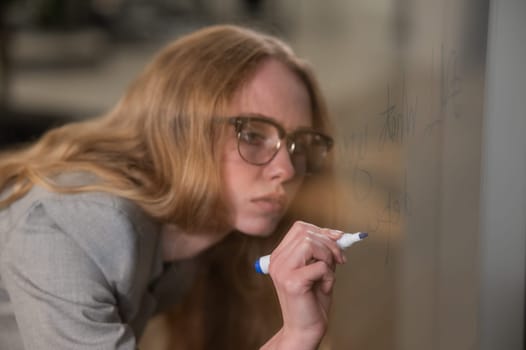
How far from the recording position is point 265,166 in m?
0.75

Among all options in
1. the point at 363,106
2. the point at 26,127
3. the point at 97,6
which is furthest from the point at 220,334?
the point at 97,6

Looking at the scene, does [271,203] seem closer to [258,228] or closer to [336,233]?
[258,228]

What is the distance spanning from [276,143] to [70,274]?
0.88ft

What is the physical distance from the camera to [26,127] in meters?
2.51

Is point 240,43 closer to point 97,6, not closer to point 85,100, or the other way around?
point 85,100

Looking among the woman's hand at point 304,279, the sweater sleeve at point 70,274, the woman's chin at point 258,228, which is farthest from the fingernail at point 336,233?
the sweater sleeve at point 70,274

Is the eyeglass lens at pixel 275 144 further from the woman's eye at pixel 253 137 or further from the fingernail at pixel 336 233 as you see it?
the fingernail at pixel 336 233

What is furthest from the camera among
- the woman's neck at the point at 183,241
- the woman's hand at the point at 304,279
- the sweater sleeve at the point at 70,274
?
the woman's neck at the point at 183,241

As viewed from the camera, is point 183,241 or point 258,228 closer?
point 258,228

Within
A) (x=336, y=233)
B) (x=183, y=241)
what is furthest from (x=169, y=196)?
(x=336, y=233)

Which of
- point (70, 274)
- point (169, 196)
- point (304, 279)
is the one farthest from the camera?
point (169, 196)

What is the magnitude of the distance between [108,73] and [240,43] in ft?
7.50

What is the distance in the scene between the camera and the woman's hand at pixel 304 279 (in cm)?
56

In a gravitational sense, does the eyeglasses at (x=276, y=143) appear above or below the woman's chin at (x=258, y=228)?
above
